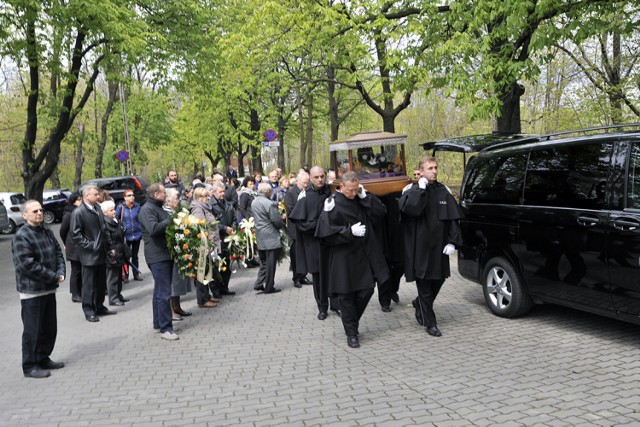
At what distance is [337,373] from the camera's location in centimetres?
545

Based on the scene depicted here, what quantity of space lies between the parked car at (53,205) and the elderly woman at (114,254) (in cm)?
1812

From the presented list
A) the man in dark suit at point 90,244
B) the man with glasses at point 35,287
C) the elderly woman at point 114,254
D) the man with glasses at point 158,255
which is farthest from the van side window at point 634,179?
the elderly woman at point 114,254

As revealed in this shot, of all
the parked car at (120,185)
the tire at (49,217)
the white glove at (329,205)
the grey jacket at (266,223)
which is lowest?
the tire at (49,217)

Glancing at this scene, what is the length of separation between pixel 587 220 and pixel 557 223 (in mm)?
391

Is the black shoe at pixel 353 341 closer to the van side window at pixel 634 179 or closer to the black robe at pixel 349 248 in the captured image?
the black robe at pixel 349 248

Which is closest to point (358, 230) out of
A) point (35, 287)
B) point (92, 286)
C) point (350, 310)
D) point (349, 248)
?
point (349, 248)

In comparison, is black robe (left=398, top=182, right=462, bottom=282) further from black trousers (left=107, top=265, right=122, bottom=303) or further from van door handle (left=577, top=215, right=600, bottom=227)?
black trousers (left=107, top=265, right=122, bottom=303)

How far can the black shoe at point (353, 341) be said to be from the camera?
6.23 meters

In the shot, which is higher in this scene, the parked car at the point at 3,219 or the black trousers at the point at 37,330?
the parked car at the point at 3,219

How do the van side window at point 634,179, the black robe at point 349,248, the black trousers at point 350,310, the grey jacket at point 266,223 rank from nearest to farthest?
the van side window at point 634,179, the black robe at point 349,248, the black trousers at point 350,310, the grey jacket at point 266,223

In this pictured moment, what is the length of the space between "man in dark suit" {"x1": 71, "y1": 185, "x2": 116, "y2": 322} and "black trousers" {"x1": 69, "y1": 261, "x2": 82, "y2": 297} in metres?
1.17

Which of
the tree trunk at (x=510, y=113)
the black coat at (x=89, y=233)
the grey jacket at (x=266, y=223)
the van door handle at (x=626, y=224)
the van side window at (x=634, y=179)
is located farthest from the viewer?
the tree trunk at (x=510, y=113)

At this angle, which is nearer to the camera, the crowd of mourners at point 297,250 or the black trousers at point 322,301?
the crowd of mourners at point 297,250

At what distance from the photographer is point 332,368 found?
560 cm
